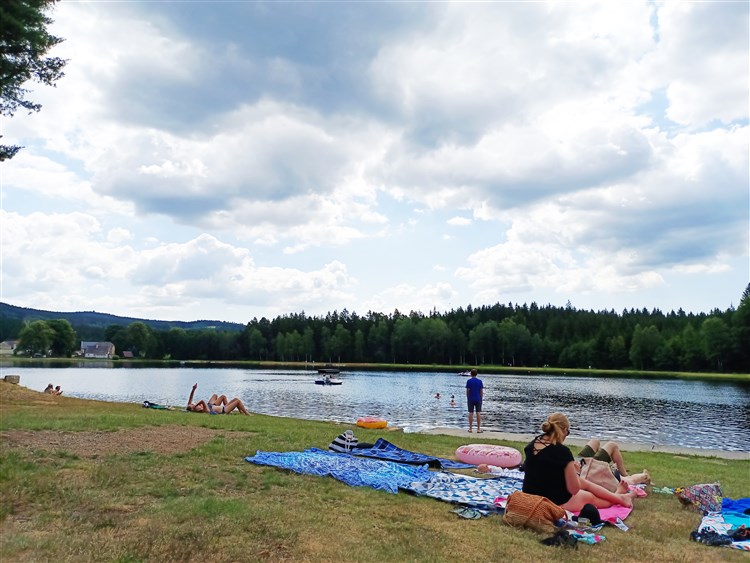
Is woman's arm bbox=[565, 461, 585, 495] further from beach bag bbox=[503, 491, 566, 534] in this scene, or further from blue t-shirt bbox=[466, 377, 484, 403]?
blue t-shirt bbox=[466, 377, 484, 403]

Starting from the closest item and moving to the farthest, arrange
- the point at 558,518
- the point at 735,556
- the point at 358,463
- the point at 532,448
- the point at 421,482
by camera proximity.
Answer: the point at 735,556 → the point at 558,518 → the point at 532,448 → the point at 421,482 → the point at 358,463

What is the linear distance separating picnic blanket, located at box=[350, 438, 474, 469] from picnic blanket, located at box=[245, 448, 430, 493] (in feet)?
1.32

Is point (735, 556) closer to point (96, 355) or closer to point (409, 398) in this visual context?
point (409, 398)

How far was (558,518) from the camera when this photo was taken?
7.31 metres

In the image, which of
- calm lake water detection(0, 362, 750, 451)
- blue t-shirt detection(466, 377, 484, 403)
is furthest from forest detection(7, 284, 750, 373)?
blue t-shirt detection(466, 377, 484, 403)

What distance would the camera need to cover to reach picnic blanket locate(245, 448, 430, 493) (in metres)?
9.29

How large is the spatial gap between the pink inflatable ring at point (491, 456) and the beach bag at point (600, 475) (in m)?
3.38

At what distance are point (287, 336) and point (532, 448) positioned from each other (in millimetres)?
165218

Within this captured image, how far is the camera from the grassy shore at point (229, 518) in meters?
5.81

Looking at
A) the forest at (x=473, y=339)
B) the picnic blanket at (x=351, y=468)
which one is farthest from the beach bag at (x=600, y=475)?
the forest at (x=473, y=339)

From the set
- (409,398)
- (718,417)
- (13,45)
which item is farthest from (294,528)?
(409,398)

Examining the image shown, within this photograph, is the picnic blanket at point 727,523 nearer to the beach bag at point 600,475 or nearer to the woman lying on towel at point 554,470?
the beach bag at point 600,475

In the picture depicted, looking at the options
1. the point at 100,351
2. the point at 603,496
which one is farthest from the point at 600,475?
the point at 100,351

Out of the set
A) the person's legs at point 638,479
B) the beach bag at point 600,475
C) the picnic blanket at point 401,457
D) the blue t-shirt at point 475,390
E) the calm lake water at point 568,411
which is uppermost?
the blue t-shirt at point 475,390
